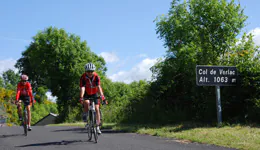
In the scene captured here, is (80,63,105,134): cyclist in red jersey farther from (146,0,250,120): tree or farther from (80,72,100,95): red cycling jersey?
(146,0,250,120): tree

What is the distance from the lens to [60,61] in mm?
44031

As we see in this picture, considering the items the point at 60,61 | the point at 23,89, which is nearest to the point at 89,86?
the point at 23,89

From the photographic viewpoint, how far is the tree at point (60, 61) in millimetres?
43438

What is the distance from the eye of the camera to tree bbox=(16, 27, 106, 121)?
43438 mm

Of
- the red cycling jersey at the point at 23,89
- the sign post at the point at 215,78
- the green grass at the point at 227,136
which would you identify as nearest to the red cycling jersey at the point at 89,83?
the green grass at the point at 227,136

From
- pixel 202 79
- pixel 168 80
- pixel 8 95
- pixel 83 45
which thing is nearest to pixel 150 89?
pixel 168 80

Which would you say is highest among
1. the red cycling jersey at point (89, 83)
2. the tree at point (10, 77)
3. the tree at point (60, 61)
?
the tree at point (10, 77)

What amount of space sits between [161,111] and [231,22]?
220 inches

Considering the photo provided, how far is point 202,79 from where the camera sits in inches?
499

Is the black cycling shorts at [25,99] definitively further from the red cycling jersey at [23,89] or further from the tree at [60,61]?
the tree at [60,61]

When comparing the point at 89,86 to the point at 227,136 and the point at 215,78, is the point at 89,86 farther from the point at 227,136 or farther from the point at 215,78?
the point at 215,78

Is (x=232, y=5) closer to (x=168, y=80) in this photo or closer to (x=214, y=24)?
(x=214, y=24)

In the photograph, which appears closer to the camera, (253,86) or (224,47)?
(253,86)

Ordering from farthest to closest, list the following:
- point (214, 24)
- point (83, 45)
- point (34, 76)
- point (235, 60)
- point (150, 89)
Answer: point (34, 76), point (83, 45), point (150, 89), point (214, 24), point (235, 60)
